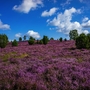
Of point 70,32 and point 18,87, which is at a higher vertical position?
point 70,32

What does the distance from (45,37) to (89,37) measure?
22694mm

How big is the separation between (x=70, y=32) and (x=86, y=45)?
68085 millimetres

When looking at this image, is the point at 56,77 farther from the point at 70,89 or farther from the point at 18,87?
the point at 18,87

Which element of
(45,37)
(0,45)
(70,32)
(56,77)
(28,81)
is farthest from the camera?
(70,32)

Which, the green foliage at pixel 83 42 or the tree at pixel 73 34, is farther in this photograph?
the tree at pixel 73 34

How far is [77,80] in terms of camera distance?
7516 millimetres

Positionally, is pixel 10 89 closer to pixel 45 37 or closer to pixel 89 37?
pixel 89 37

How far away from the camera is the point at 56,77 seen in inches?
317

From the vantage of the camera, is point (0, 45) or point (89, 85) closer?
point (89, 85)

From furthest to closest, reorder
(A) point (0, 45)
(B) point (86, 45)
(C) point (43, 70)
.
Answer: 1. (A) point (0, 45)
2. (B) point (86, 45)
3. (C) point (43, 70)

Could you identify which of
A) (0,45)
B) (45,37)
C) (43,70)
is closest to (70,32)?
(45,37)

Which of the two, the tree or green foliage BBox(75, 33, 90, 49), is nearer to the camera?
green foliage BBox(75, 33, 90, 49)

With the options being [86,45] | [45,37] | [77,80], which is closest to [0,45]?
[45,37]

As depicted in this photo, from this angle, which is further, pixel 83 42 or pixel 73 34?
pixel 73 34
